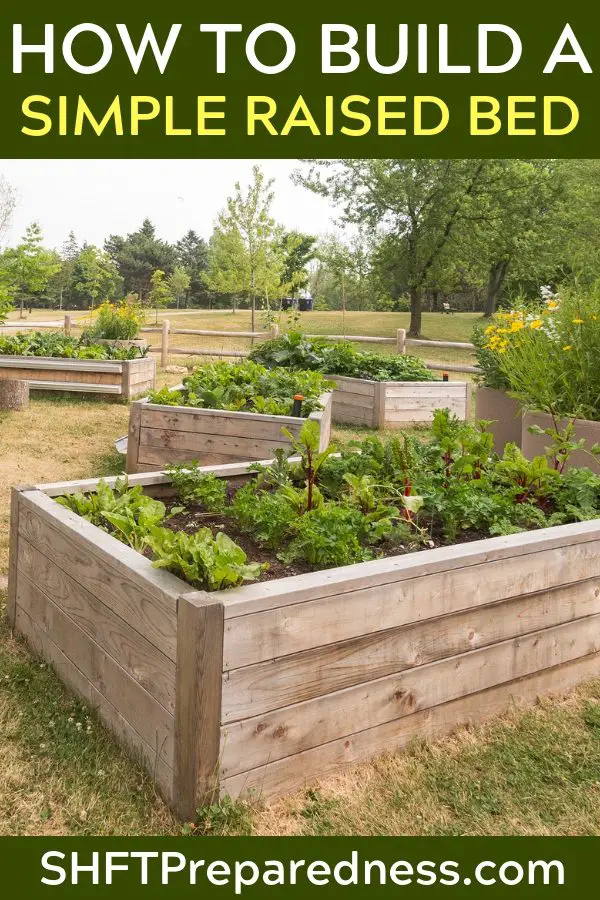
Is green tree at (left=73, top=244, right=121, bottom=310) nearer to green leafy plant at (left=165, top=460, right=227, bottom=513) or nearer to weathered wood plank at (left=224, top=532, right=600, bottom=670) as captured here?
green leafy plant at (left=165, top=460, right=227, bottom=513)

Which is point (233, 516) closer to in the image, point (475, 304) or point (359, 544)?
point (359, 544)

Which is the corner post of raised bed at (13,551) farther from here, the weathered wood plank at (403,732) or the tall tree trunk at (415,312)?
the tall tree trunk at (415,312)

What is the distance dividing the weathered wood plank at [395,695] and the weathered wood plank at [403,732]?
0.03m

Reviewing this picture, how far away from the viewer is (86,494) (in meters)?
3.51

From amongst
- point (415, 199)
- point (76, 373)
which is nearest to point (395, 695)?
point (76, 373)

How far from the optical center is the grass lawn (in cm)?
220

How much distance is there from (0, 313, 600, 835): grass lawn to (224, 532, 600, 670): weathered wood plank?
0.46 metres

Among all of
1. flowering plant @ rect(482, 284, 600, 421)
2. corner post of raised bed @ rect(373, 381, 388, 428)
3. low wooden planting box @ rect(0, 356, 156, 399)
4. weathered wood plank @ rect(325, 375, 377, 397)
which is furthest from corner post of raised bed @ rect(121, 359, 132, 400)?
flowering plant @ rect(482, 284, 600, 421)

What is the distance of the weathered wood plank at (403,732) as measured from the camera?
7.48ft

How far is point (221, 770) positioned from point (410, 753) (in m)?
0.71

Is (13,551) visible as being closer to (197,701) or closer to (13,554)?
(13,554)

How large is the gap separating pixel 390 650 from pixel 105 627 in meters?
0.94

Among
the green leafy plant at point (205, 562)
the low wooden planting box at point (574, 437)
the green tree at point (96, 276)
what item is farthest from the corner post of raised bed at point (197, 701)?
the green tree at point (96, 276)
